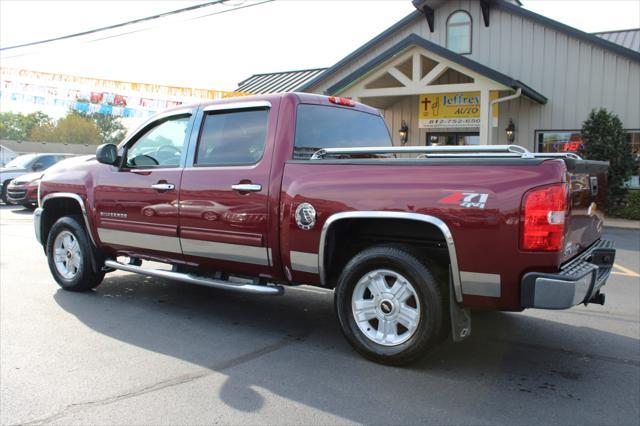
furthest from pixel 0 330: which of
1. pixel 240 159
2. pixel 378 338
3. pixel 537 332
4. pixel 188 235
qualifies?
pixel 537 332

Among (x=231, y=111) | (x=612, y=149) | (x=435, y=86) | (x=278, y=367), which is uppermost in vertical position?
(x=435, y=86)

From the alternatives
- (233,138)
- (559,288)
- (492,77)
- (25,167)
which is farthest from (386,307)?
(25,167)

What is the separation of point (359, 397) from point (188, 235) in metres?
2.20

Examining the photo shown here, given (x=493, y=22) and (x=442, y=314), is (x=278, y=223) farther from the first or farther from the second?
(x=493, y=22)

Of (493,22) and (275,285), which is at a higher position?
(493,22)

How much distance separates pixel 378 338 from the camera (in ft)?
13.0

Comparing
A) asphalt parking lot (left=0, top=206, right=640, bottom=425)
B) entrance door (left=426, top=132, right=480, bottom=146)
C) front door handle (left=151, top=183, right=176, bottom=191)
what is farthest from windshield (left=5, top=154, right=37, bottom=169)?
front door handle (left=151, top=183, right=176, bottom=191)

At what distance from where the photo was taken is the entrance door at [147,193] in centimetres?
503

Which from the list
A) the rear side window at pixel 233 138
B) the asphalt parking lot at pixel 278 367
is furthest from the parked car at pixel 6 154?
the rear side window at pixel 233 138

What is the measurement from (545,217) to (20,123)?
112 meters

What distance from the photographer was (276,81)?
23125 millimetres

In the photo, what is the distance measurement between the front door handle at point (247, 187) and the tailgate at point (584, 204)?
7.26 feet

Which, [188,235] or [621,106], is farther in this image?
[621,106]

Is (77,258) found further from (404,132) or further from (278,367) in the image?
(404,132)
